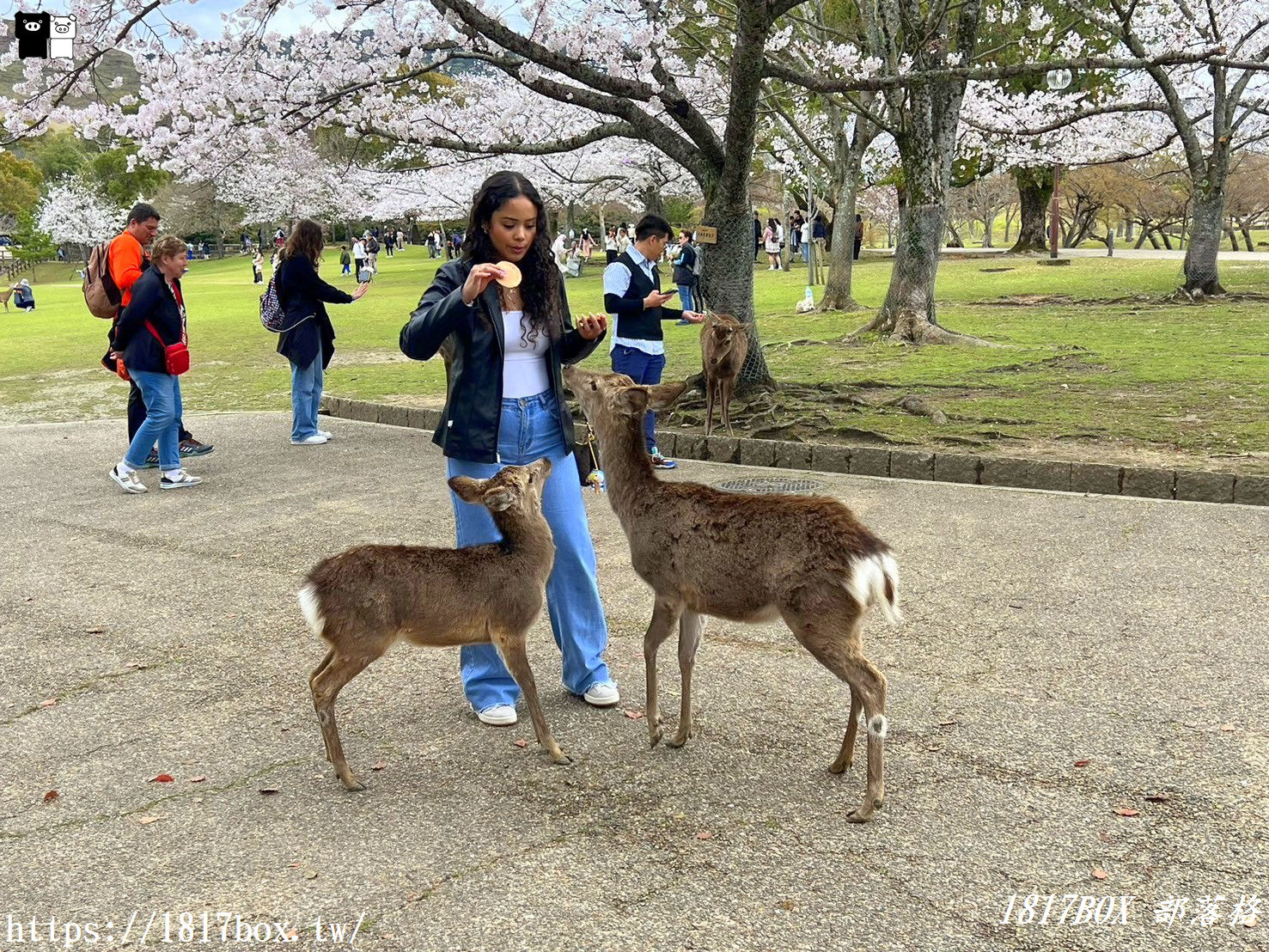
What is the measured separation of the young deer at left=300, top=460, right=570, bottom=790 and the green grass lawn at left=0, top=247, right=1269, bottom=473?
5869 millimetres

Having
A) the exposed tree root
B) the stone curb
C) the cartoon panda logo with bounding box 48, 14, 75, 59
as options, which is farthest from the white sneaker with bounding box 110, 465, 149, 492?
the exposed tree root

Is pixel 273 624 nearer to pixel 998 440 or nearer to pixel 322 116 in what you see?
pixel 998 440

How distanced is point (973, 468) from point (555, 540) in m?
4.96

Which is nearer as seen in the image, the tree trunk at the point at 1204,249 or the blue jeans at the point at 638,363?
the blue jeans at the point at 638,363

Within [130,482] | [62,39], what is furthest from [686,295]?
[130,482]

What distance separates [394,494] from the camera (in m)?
8.74

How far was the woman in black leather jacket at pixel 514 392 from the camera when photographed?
14.4ft

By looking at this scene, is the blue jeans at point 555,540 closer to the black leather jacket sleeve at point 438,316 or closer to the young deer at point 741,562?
the young deer at point 741,562

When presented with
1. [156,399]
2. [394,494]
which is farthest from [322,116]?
[394,494]

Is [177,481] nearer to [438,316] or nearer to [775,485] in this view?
[775,485]

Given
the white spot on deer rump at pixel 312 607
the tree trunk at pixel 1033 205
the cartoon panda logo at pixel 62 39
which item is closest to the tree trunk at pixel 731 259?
the cartoon panda logo at pixel 62 39

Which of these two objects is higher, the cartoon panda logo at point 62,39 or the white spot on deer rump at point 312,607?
the cartoon panda logo at point 62,39

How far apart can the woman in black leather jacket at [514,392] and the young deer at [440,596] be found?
11.8 inches

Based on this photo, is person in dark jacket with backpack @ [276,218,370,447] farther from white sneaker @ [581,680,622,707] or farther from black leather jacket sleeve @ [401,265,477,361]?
white sneaker @ [581,680,622,707]
